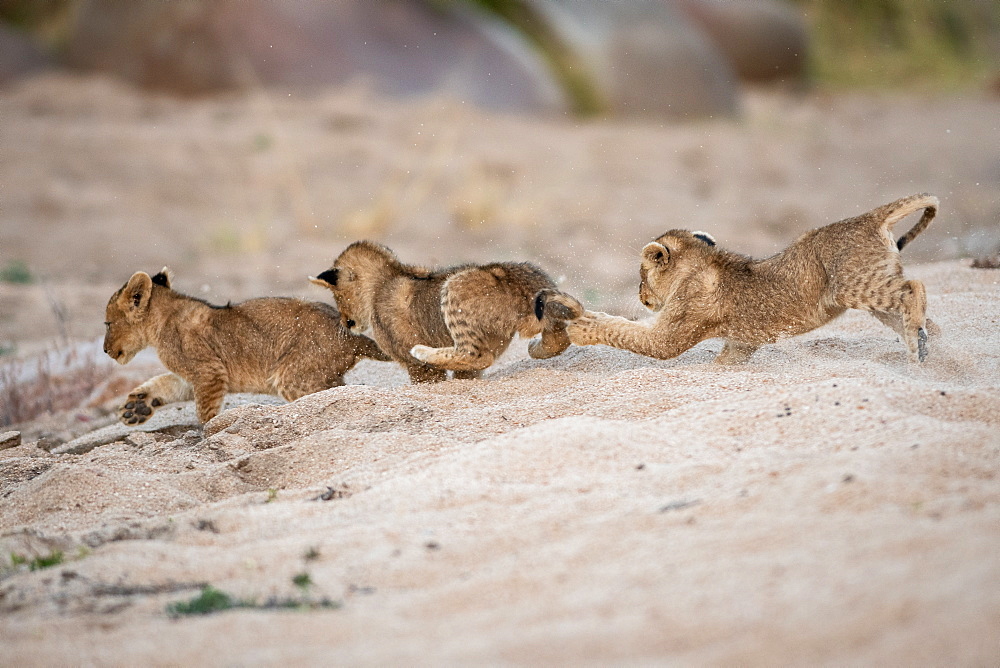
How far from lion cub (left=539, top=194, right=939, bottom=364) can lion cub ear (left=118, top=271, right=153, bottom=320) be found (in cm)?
292

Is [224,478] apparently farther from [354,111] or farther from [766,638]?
[354,111]

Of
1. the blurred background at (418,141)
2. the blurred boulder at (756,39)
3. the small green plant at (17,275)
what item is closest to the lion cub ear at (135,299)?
the blurred background at (418,141)

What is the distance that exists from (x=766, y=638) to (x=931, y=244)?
10685 mm

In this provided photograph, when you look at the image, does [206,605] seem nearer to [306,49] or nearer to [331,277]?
[331,277]

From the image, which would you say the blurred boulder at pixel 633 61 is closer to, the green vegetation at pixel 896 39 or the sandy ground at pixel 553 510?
the green vegetation at pixel 896 39

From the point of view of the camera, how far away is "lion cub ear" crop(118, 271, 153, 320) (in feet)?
24.2

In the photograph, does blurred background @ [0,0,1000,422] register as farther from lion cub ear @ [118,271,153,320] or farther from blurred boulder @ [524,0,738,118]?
lion cub ear @ [118,271,153,320]

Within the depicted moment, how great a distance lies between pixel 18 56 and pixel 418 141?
788 cm

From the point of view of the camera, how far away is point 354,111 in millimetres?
18453

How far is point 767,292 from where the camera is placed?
21.5 feet

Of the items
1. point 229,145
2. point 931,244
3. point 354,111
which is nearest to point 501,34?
point 354,111

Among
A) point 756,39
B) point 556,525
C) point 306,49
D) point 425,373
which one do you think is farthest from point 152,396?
point 756,39

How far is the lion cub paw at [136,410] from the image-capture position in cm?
713

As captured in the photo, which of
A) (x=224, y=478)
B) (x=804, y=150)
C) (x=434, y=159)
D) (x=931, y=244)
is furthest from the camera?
(x=804, y=150)
